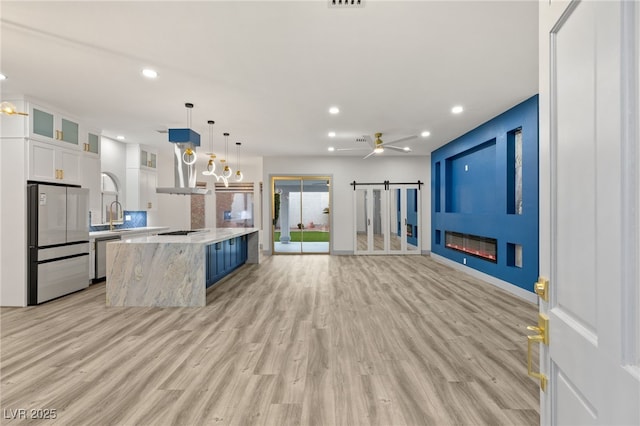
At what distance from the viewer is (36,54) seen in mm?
3234

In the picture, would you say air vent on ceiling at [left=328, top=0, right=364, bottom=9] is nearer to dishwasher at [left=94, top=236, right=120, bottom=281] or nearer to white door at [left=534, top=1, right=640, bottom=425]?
white door at [left=534, top=1, right=640, bottom=425]

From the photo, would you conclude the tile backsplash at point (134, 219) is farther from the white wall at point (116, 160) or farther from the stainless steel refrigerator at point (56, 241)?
the stainless steel refrigerator at point (56, 241)

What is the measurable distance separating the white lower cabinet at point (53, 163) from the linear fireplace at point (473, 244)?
730 cm

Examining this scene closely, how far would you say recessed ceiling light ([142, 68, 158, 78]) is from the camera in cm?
355

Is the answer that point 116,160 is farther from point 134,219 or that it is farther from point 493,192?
point 493,192

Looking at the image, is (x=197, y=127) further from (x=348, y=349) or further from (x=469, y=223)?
(x=469, y=223)

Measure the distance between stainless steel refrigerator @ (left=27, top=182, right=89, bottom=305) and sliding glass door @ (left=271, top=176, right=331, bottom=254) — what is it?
187 inches

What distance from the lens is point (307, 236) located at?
958 centimetres

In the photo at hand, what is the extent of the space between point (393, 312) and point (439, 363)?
133 centimetres

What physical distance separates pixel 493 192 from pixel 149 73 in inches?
227

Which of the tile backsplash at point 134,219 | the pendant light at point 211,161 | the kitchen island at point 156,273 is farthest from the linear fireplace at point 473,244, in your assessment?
the tile backsplash at point 134,219

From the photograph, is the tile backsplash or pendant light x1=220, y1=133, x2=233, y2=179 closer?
pendant light x1=220, y1=133, x2=233, y2=179

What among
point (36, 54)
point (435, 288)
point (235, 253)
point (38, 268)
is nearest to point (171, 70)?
point (36, 54)

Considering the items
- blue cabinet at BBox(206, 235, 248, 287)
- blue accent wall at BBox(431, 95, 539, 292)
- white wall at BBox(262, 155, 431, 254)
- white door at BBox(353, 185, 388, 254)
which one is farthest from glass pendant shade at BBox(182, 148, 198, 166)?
blue accent wall at BBox(431, 95, 539, 292)
